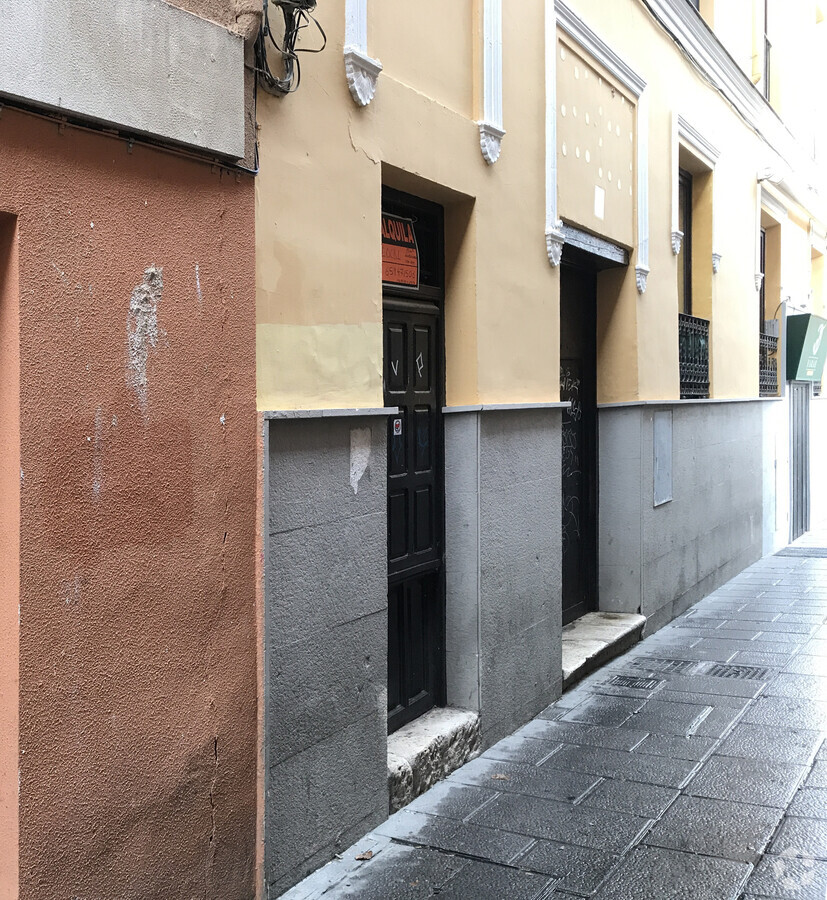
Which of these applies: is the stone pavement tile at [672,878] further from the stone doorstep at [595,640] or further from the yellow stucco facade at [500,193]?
the stone doorstep at [595,640]

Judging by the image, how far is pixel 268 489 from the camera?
3.97 meters

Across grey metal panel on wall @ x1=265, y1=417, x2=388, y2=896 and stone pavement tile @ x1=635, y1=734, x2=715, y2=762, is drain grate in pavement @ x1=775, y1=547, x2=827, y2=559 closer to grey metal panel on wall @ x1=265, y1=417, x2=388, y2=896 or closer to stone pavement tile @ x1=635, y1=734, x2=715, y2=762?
stone pavement tile @ x1=635, y1=734, x2=715, y2=762

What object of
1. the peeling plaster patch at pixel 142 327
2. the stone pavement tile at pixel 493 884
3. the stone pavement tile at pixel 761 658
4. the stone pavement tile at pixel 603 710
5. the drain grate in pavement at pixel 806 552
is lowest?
the stone pavement tile at pixel 493 884

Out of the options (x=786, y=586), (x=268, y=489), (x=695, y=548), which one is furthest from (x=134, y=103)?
(x=786, y=586)

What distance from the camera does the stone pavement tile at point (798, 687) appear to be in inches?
273

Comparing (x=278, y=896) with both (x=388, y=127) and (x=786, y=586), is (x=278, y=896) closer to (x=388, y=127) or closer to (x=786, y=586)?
(x=388, y=127)

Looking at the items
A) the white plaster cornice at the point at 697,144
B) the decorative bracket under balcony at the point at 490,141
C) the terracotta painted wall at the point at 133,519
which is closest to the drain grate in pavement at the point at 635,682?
the decorative bracket under balcony at the point at 490,141

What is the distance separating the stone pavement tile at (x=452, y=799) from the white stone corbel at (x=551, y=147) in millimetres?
3430

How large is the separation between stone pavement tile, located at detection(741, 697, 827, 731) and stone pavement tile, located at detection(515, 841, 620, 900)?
229 centimetres

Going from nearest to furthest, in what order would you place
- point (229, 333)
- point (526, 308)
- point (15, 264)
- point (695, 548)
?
point (15, 264) < point (229, 333) < point (526, 308) < point (695, 548)

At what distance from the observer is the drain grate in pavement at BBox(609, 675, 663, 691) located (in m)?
7.17

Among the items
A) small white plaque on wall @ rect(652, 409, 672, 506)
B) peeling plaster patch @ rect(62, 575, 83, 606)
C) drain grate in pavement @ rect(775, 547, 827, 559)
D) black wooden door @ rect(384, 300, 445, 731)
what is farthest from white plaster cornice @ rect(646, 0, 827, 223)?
peeling plaster patch @ rect(62, 575, 83, 606)

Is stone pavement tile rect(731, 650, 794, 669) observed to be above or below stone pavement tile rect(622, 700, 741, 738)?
above

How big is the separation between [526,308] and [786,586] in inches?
255
